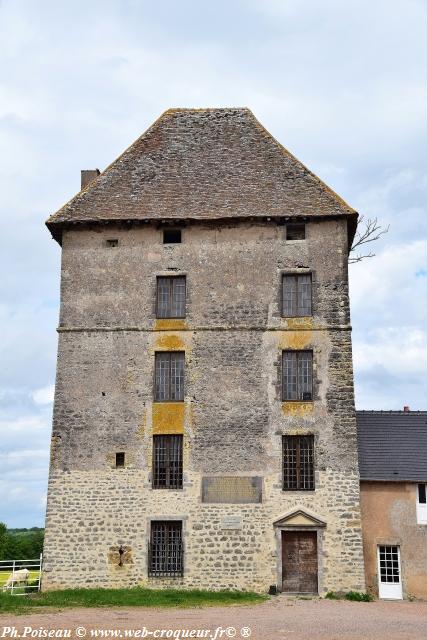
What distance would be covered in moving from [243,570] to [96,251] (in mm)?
10326

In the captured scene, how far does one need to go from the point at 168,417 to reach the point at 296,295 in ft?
17.2

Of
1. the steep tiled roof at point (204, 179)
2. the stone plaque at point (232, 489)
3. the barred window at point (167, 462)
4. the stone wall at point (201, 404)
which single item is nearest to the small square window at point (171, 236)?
the stone wall at point (201, 404)

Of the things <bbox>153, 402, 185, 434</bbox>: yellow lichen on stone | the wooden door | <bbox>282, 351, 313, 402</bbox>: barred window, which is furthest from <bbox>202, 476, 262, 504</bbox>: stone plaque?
<bbox>282, 351, 313, 402</bbox>: barred window

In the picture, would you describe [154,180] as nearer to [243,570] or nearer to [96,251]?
[96,251]

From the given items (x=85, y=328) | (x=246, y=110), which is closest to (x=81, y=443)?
(x=85, y=328)

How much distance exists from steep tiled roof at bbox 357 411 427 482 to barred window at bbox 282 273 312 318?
161 inches

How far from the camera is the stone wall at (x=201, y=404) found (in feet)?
68.8

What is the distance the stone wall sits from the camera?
21.0 meters

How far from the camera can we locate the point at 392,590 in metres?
21.1

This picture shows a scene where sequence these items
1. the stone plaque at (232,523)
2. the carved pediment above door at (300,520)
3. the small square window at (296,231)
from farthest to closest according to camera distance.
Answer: the small square window at (296,231), the stone plaque at (232,523), the carved pediment above door at (300,520)

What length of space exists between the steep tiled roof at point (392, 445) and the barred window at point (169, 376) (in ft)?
18.8

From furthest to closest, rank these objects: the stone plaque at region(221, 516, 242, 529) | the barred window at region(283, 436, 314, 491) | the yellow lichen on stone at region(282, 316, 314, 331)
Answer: the yellow lichen on stone at region(282, 316, 314, 331), the barred window at region(283, 436, 314, 491), the stone plaque at region(221, 516, 242, 529)

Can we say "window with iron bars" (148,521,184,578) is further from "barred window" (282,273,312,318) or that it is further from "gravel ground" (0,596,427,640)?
"barred window" (282,273,312,318)

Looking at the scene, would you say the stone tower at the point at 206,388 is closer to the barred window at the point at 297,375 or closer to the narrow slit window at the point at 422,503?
the barred window at the point at 297,375
